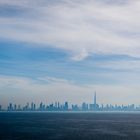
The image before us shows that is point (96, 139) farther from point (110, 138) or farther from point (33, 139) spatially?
point (33, 139)

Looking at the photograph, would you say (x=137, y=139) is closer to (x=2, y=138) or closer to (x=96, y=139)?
(x=96, y=139)

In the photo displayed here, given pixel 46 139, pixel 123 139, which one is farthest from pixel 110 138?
pixel 46 139

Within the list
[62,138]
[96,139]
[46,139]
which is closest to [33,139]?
[46,139]

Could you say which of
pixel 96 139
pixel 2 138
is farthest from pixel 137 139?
pixel 2 138

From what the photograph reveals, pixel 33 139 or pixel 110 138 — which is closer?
pixel 33 139

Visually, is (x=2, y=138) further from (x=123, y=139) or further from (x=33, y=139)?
(x=123, y=139)

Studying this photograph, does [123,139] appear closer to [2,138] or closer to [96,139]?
[96,139]
